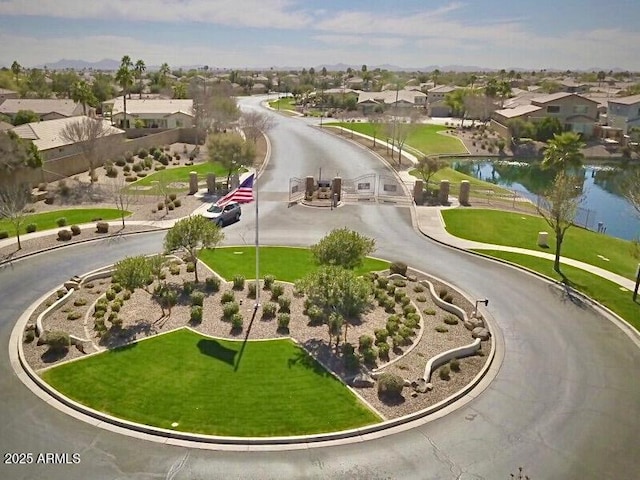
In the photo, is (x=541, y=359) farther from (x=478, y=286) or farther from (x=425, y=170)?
(x=425, y=170)

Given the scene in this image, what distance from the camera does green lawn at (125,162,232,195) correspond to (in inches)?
2237

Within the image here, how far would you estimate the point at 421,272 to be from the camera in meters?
35.4

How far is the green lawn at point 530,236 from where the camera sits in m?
39.6

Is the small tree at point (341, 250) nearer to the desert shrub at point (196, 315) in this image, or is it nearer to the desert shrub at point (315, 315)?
the desert shrub at point (315, 315)

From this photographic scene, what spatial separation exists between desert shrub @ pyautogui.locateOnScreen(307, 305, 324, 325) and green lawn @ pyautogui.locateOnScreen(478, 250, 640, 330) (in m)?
16.5

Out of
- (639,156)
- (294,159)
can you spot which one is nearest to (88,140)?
(294,159)

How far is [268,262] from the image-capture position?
3634cm

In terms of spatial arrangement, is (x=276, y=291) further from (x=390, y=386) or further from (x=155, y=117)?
(x=155, y=117)

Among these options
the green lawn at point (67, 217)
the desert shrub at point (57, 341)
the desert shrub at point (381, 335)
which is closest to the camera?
the desert shrub at point (57, 341)

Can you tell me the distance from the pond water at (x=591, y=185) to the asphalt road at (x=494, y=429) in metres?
26.4

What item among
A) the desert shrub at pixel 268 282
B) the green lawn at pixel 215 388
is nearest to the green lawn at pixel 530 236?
the desert shrub at pixel 268 282

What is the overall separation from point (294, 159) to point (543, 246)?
129ft

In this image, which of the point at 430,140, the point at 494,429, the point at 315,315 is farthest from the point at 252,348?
the point at 430,140

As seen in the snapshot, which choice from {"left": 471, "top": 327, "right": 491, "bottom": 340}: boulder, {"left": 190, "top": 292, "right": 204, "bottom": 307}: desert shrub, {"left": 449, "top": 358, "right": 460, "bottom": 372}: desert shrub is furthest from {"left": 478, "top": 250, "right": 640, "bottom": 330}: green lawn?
{"left": 190, "top": 292, "right": 204, "bottom": 307}: desert shrub
